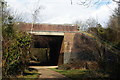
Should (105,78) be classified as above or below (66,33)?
below

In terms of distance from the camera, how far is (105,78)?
7.24 meters

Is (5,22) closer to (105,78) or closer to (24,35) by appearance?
(24,35)

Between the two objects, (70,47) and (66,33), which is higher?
(66,33)

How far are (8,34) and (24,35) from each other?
7.13 ft

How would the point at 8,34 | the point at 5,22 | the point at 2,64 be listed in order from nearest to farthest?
1. the point at 2,64
2. the point at 8,34
3. the point at 5,22

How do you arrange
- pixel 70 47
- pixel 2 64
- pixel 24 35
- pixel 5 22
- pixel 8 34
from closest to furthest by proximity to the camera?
pixel 2 64 < pixel 8 34 < pixel 5 22 < pixel 24 35 < pixel 70 47

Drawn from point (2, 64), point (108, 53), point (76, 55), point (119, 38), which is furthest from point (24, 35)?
point (76, 55)

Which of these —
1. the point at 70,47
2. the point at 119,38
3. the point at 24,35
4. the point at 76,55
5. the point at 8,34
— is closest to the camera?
the point at 119,38

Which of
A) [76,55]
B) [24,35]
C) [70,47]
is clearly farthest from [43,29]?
[24,35]

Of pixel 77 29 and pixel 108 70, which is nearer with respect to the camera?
pixel 108 70

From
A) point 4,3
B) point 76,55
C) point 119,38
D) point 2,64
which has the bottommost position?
point 76,55

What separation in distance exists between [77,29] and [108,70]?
15935 millimetres

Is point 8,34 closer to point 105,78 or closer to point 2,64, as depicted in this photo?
point 2,64

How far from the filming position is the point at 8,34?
7.63 metres
